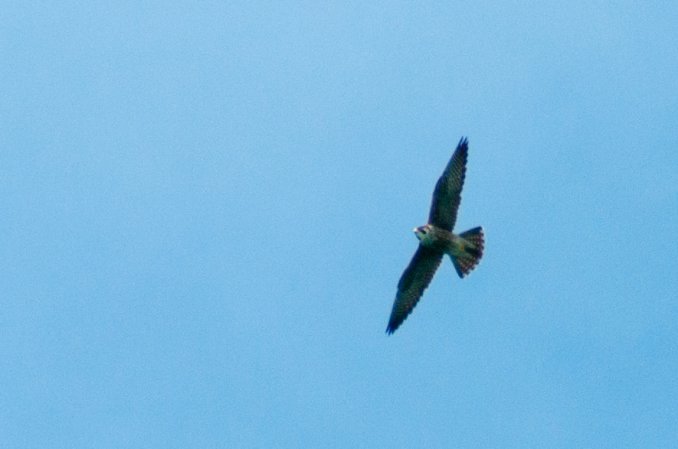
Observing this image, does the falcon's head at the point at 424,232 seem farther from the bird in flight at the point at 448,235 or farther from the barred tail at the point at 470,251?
the barred tail at the point at 470,251

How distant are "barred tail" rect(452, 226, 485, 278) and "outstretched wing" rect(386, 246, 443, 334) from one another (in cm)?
47

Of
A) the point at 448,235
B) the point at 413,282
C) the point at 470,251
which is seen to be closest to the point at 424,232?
the point at 448,235

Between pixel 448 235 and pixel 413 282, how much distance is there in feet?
5.17

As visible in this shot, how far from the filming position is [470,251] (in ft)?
76.8

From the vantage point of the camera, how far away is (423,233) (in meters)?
23.1

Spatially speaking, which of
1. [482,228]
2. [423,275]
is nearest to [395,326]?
[423,275]

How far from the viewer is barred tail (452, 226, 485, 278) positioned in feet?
76.5

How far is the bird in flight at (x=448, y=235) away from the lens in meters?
23.1

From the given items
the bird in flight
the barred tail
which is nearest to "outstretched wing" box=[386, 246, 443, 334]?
the bird in flight

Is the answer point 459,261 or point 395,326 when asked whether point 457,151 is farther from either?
point 395,326

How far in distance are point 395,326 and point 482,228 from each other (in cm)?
297

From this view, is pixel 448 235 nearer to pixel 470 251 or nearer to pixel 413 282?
pixel 470 251

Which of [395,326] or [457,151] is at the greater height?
[457,151]

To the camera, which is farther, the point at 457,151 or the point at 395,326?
the point at 395,326
